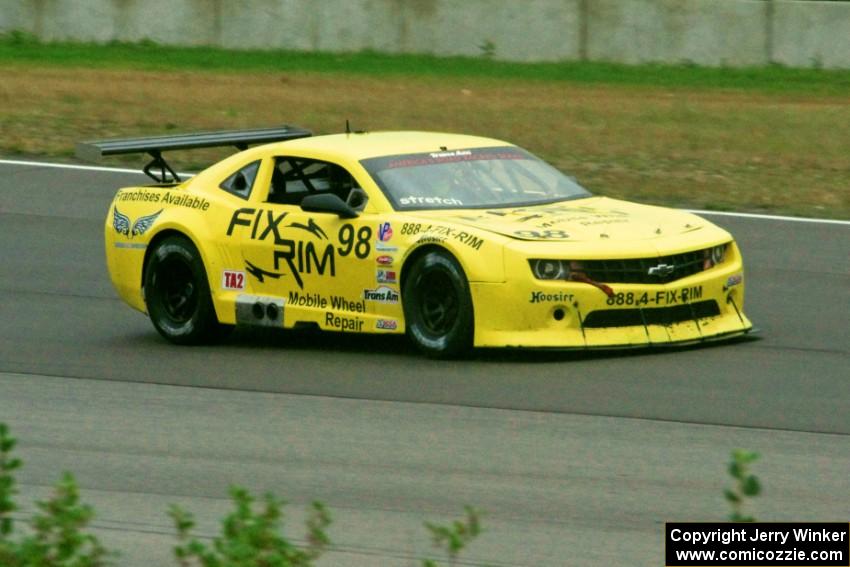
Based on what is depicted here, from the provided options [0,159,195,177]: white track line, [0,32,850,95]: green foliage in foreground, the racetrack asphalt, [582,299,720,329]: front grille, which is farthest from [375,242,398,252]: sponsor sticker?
[0,32,850,95]: green foliage in foreground

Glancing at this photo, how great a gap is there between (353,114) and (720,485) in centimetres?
1686

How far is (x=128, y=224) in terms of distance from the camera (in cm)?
1268

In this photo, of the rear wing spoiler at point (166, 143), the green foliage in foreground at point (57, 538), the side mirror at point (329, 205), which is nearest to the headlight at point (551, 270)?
the side mirror at point (329, 205)

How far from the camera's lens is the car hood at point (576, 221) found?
1092 cm

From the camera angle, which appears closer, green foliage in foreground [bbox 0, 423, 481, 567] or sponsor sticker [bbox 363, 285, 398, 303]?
green foliage in foreground [bbox 0, 423, 481, 567]

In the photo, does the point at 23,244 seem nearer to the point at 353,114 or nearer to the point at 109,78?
the point at 353,114

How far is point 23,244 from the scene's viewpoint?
15.9 metres

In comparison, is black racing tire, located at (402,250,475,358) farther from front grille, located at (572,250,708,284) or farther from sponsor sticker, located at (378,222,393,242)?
front grille, located at (572,250,708,284)

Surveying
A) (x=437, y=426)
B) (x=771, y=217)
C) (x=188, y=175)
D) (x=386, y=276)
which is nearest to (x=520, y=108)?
(x=188, y=175)

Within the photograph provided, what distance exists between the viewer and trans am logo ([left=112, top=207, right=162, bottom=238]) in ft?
41.1

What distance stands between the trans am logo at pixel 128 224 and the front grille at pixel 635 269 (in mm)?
3214

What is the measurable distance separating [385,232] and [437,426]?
6.96 ft

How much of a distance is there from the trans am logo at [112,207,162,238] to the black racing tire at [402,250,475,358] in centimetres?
223

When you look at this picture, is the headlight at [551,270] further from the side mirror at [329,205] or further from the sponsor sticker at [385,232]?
the side mirror at [329,205]
